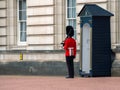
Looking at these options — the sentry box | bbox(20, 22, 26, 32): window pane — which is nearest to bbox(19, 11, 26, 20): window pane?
bbox(20, 22, 26, 32): window pane

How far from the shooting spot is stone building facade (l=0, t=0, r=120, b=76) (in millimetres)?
28422

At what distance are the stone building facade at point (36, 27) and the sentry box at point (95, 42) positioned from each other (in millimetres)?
2160

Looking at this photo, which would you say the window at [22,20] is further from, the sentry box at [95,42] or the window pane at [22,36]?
the sentry box at [95,42]

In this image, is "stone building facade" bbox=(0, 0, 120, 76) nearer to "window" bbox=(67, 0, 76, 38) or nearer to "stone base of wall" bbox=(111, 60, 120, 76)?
"window" bbox=(67, 0, 76, 38)

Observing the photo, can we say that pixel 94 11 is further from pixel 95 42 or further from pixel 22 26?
pixel 22 26

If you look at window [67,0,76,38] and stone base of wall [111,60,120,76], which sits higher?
window [67,0,76,38]

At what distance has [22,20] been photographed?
30.7 metres

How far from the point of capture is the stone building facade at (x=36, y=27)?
93.2 ft

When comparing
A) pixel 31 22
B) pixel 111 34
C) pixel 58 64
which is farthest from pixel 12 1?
pixel 111 34

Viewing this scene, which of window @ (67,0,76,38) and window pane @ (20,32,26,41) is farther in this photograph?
window pane @ (20,32,26,41)

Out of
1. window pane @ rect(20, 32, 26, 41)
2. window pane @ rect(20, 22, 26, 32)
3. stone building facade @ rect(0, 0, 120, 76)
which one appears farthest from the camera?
window pane @ rect(20, 22, 26, 32)

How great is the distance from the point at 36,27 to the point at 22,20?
168cm

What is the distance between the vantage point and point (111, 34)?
25984 mm

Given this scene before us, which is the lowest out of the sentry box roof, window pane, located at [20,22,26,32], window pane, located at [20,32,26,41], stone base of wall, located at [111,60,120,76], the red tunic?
stone base of wall, located at [111,60,120,76]
